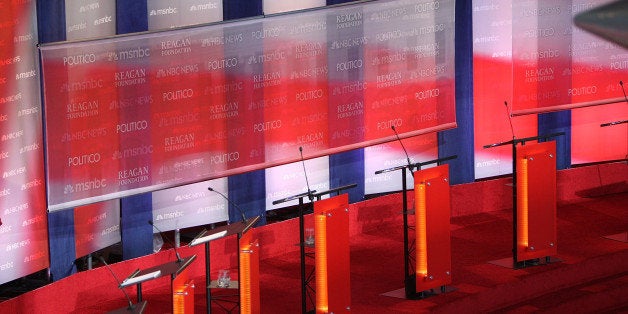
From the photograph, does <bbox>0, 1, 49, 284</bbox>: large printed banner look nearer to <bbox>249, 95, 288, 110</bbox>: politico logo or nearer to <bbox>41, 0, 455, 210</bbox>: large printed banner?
<bbox>41, 0, 455, 210</bbox>: large printed banner

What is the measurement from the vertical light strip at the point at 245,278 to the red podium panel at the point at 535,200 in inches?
113

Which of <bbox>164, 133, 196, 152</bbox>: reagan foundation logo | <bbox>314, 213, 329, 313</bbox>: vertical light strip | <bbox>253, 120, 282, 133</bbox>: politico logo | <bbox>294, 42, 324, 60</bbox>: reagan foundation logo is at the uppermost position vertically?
<bbox>294, 42, 324, 60</bbox>: reagan foundation logo

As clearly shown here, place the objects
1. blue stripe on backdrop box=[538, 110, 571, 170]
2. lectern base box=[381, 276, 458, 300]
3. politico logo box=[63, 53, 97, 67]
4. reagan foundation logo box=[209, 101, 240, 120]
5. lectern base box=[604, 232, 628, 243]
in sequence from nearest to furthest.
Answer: politico logo box=[63, 53, 97, 67] → lectern base box=[381, 276, 458, 300] → reagan foundation logo box=[209, 101, 240, 120] → lectern base box=[604, 232, 628, 243] → blue stripe on backdrop box=[538, 110, 571, 170]

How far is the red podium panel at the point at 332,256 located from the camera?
259 inches

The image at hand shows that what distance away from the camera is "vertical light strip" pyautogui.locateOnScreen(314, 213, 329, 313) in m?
6.58

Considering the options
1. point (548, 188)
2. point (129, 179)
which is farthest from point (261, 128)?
point (548, 188)

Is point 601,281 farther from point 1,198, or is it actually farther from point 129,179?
point 1,198

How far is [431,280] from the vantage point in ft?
24.1

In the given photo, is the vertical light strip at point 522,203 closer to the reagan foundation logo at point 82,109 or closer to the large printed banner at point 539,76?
the large printed banner at point 539,76

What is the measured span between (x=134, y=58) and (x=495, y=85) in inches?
193

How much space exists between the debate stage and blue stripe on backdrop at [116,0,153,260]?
335 millimetres

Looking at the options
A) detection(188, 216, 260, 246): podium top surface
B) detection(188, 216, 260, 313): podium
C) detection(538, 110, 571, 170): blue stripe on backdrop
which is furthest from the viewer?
detection(538, 110, 571, 170): blue stripe on backdrop

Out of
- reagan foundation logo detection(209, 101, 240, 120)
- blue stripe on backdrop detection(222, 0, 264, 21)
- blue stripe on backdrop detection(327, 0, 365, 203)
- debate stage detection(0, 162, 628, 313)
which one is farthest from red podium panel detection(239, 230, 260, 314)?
blue stripe on backdrop detection(327, 0, 365, 203)

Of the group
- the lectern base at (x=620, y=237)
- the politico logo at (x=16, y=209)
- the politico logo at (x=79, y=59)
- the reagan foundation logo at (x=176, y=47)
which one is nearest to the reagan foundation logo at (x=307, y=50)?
the reagan foundation logo at (x=176, y=47)
